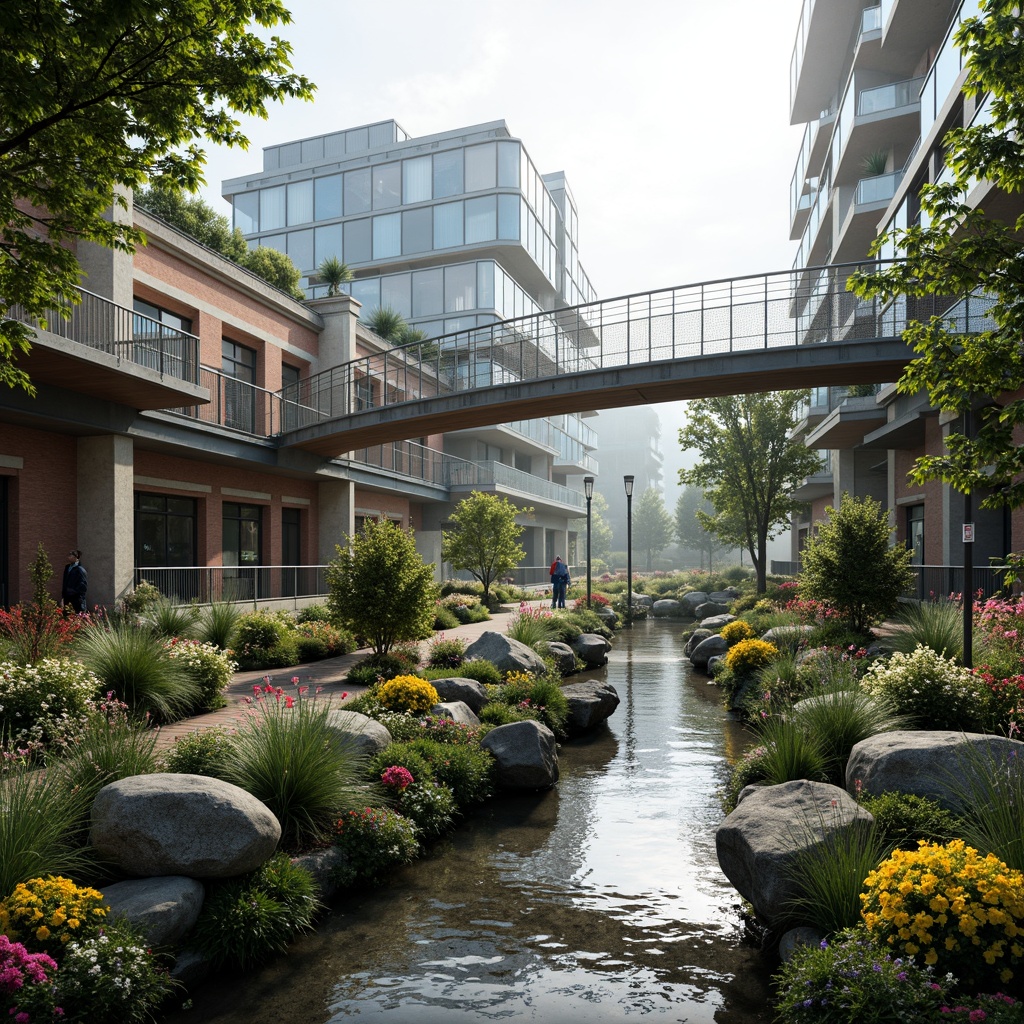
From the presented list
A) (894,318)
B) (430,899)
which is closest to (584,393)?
(894,318)

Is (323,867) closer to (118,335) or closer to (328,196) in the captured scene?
(118,335)

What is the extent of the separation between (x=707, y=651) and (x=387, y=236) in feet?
109

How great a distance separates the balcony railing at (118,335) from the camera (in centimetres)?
1557

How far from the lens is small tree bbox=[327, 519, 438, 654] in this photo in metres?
13.5

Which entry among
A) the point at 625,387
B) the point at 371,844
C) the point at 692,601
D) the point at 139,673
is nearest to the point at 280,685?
A: the point at 139,673

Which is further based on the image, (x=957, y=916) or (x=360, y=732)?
(x=360, y=732)

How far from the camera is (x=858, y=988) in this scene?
4.19 metres

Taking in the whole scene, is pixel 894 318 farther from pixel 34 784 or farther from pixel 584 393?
pixel 34 784

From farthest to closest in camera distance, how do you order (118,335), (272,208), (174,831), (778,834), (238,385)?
1. (272,208)
2. (238,385)
3. (118,335)
4. (778,834)
5. (174,831)

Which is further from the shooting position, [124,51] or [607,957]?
[124,51]

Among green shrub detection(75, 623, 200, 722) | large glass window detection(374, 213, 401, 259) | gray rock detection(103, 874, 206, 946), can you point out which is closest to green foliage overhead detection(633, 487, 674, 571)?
large glass window detection(374, 213, 401, 259)

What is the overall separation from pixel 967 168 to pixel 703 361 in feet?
40.4

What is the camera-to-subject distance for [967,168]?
279 inches

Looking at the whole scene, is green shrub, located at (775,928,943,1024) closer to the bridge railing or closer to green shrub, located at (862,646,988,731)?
green shrub, located at (862,646,988,731)
